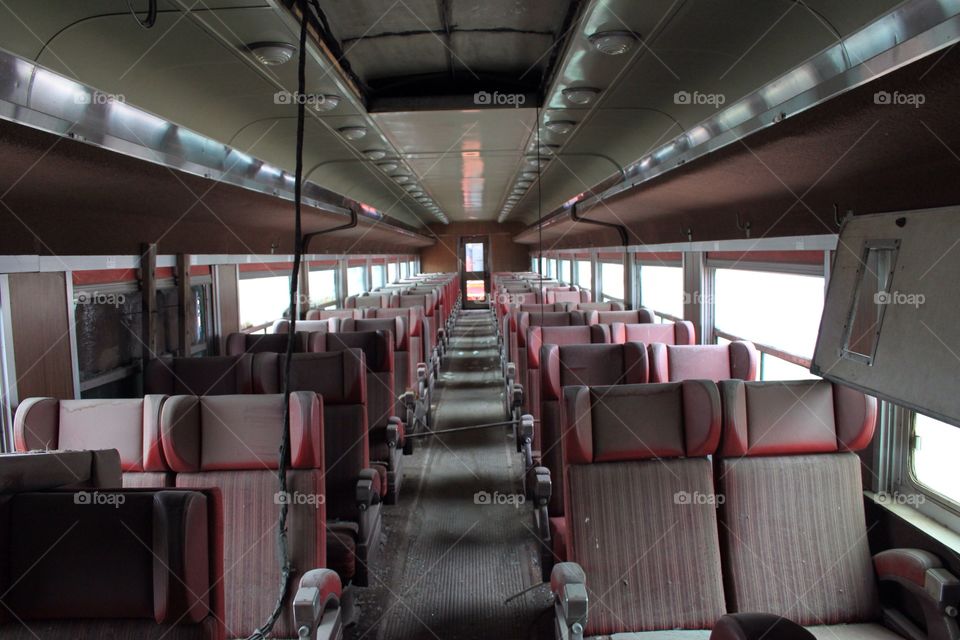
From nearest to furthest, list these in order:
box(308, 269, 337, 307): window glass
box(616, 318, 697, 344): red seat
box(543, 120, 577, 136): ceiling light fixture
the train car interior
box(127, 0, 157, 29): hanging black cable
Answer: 1. the train car interior
2. box(127, 0, 157, 29): hanging black cable
3. box(543, 120, 577, 136): ceiling light fixture
4. box(616, 318, 697, 344): red seat
5. box(308, 269, 337, 307): window glass

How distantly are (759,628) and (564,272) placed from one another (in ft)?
57.1

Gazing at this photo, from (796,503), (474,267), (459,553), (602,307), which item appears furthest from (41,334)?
(474,267)

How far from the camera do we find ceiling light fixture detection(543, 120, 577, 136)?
4.94 m

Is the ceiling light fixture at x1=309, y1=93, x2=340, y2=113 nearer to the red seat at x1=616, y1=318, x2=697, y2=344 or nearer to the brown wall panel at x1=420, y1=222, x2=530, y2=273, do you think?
the red seat at x1=616, y1=318, x2=697, y2=344

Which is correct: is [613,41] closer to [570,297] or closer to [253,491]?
[253,491]

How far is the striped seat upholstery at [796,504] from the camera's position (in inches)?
107

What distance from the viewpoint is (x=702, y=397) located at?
2783 mm

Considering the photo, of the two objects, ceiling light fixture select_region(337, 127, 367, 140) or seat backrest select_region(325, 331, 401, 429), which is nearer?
ceiling light fixture select_region(337, 127, 367, 140)

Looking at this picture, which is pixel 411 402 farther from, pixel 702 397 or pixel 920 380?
pixel 920 380

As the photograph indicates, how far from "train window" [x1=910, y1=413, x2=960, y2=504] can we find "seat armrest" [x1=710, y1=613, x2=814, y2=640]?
1933 mm

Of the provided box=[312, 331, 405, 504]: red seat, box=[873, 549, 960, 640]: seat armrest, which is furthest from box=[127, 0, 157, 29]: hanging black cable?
box=[873, 549, 960, 640]: seat armrest

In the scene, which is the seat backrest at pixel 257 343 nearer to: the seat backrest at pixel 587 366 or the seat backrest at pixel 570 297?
the seat backrest at pixel 587 366

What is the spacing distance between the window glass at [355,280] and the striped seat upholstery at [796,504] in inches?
404

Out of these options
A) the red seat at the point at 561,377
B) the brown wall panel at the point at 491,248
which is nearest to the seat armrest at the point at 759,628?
the red seat at the point at 561,377
